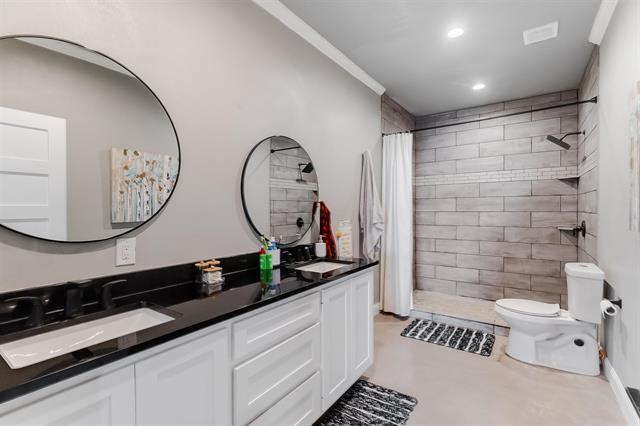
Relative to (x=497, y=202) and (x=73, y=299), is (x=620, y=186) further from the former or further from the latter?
(x=73, y=299)

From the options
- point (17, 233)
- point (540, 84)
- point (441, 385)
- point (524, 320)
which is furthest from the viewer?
point (540, 84)

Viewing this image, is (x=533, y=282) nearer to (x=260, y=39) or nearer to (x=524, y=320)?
(x=524, y=320)

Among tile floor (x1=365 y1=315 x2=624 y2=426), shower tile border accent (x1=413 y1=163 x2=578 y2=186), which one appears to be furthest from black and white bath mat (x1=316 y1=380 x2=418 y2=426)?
shower tile border accent (x1=413 y1=163 x2=578 y2=186)

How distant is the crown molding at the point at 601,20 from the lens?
2.15m

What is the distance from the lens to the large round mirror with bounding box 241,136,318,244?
208 cm

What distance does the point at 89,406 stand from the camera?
85 cm

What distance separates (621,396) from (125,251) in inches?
123

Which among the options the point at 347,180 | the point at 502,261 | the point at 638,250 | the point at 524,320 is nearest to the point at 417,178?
the point at 502,261

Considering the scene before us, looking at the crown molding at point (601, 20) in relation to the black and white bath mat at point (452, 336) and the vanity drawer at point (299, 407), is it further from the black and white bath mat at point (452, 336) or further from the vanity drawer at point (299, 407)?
the vanity drawer at point (299, 407)

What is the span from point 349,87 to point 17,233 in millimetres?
2790

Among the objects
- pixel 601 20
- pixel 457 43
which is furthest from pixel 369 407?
pixel 601 20

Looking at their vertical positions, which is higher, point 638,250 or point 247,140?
point 247,140

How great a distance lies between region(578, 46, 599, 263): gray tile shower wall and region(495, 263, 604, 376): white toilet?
21.5 inches

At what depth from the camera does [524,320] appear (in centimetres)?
259
